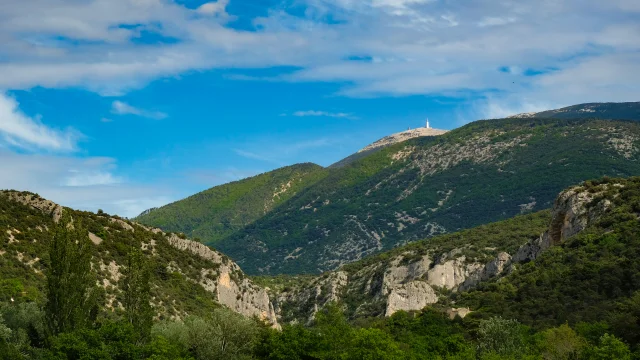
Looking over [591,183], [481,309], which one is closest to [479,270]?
[591,183]

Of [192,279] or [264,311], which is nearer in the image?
[192,279]

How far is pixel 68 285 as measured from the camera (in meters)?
62.9

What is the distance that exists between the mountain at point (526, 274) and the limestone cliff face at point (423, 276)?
0.16m

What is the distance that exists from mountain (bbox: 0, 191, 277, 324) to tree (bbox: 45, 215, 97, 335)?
390 centimetres

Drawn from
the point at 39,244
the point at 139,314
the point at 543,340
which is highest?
the point at 39,244

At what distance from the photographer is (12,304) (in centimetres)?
6794

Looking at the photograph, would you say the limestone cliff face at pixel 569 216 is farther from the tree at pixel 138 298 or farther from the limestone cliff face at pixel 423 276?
the tree at pixel 138 298

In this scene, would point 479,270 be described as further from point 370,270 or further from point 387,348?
point 387,348

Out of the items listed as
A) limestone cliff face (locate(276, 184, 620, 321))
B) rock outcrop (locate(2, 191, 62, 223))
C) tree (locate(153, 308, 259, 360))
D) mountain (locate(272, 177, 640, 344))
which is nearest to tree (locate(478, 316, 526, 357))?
mountain (locate(272, 177, 640, 344))

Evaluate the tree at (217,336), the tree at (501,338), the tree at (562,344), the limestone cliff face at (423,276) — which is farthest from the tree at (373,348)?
the limestone cliff face at (423,276)

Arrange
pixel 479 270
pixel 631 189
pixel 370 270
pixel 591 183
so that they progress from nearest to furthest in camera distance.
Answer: pixel 631 189 → pixel 591 183 → pixel 479 270 → pixel 370 270

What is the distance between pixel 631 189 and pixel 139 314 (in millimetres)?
64162

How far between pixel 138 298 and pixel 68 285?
6.00 metres

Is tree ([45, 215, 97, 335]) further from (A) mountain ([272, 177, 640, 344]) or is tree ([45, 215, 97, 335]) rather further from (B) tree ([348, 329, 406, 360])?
(A) mountain ([272, 177, 640, 344])
